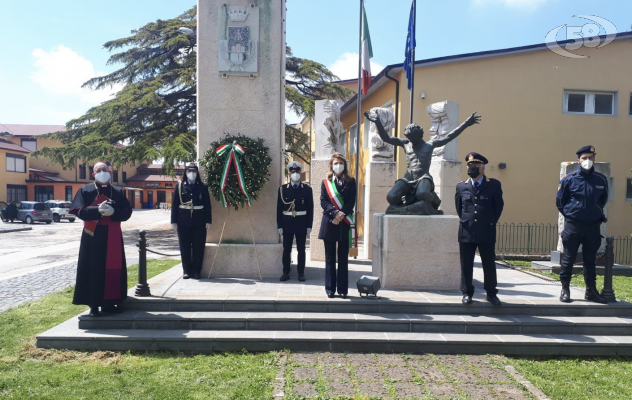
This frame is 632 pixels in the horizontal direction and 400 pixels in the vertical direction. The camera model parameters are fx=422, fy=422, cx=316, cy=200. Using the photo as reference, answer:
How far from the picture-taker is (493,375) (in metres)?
4.49

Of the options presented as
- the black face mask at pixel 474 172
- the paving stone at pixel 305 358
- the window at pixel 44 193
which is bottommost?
the paving stone at pixel 305 358

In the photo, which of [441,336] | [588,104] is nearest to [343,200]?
[441,336]

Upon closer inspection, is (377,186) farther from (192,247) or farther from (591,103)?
(591,103)

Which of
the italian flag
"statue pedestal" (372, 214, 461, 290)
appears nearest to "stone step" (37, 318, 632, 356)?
"statue pedestal" (372, 214, 461, 290)

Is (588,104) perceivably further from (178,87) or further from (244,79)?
(178,87)

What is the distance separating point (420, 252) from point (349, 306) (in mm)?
1583

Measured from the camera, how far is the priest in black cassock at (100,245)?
5305mm

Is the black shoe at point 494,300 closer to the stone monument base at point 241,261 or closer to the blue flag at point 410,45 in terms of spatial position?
the stone monument base at point 241,261

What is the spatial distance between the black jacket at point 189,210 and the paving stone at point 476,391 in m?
4.60

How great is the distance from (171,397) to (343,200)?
3.25 m

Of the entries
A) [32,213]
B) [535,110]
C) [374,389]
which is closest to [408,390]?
[374,389]

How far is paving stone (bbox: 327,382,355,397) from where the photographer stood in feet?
13.2

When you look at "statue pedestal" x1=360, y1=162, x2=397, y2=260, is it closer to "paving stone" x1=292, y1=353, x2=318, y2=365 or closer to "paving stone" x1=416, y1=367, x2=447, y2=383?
"paving stone" x1=292, y1=353, x2=318, y2=365

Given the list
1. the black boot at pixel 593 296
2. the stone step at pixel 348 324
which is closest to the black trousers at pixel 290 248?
the stone step at pixel 348 324
